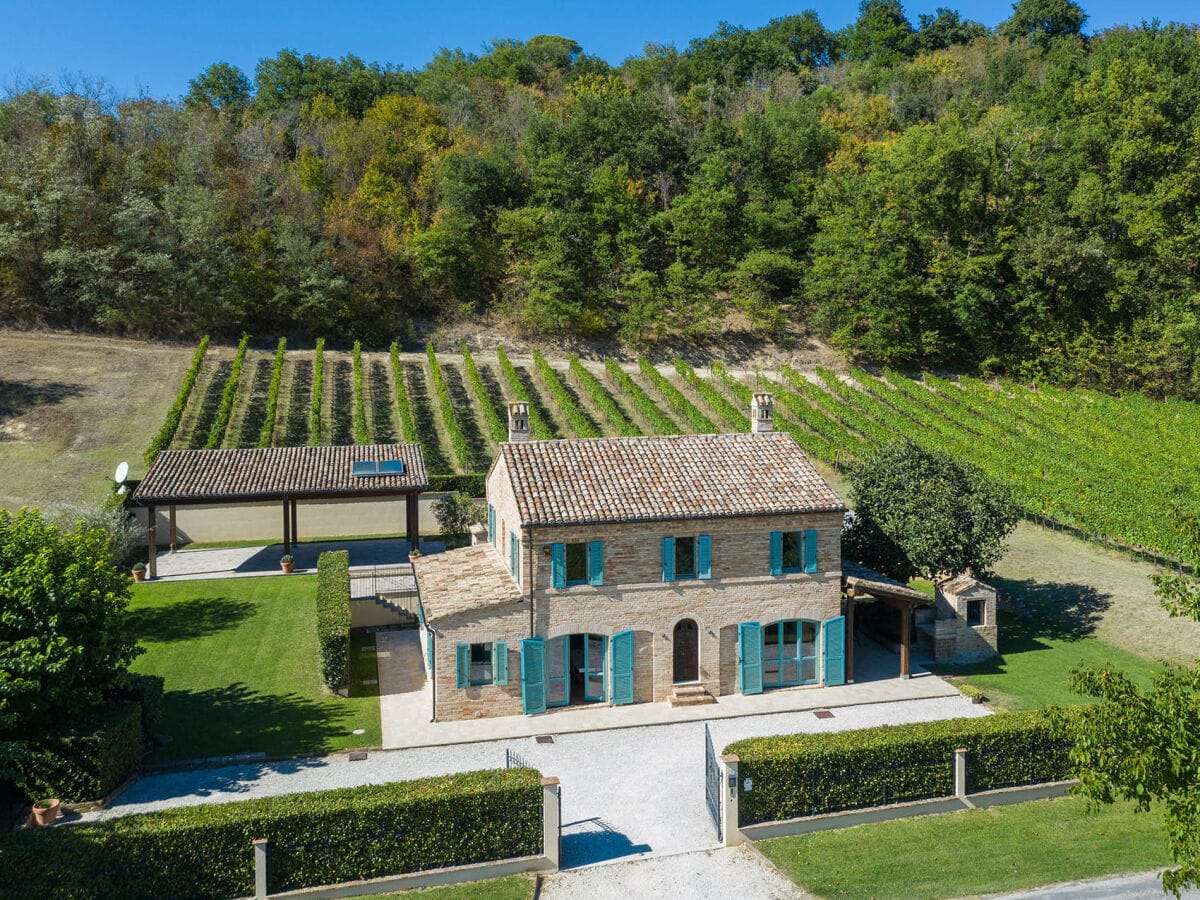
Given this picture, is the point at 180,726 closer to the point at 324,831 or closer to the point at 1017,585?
the point at 324,831

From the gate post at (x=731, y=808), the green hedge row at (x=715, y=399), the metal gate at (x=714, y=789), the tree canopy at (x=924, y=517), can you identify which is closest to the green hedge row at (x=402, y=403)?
the green hedge row at (x=715, y=399)

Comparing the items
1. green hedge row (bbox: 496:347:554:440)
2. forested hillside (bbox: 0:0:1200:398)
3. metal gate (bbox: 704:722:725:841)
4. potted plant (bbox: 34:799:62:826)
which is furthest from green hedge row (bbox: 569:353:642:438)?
potted plant (bbox: 34:799:62:826)

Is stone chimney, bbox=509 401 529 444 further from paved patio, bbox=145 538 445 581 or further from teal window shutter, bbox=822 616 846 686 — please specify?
paved patio, bbox=145 538 445 581

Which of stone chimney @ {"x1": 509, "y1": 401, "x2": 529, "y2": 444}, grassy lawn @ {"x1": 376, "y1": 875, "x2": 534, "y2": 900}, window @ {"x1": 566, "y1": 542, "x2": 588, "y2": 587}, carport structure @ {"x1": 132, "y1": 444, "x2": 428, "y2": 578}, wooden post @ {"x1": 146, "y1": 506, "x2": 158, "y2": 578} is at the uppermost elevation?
stone chimney @ {"x1": 509, "y1": 401, "x2": 529, "y2": 444}

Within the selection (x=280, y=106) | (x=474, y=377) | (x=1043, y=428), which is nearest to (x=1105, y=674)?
(x=1043, y=428)

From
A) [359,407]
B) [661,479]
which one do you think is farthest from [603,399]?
[661,479]

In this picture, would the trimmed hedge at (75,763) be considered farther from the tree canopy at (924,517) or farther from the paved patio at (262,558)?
the tree canopy at (924,517)
